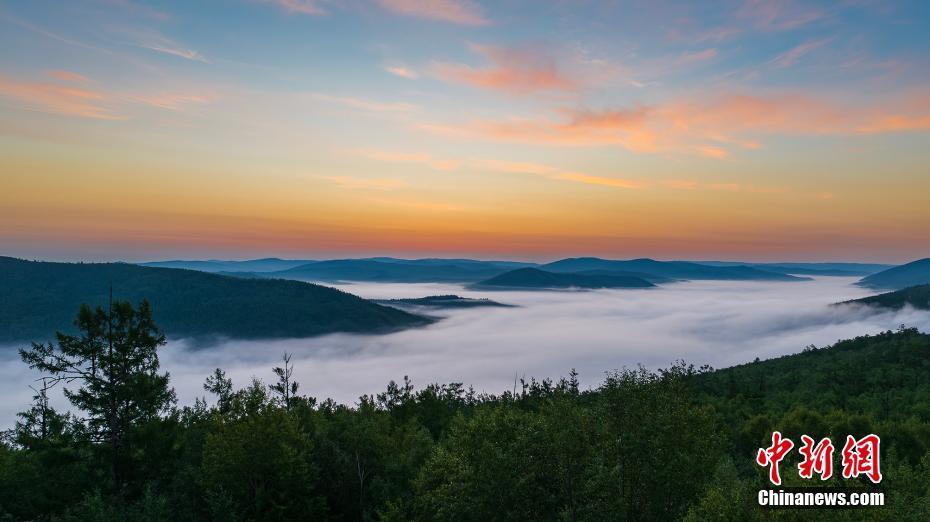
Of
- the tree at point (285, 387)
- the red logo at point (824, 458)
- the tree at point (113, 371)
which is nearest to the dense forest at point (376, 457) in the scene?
the tree at point (113, 371)

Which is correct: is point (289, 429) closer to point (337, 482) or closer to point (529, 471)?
point (337, 482)

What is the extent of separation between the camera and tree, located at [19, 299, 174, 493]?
43.5 meters

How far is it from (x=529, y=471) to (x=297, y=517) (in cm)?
2657

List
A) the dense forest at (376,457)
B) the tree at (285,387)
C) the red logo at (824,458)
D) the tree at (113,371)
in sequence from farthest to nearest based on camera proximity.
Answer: the tree at (285,387) → the tree at (113,371) → the dense forest at (376,457) → the red logo at (824,458)

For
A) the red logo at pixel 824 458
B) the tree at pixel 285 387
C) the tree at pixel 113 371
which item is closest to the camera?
the red logo at pixel 824 458

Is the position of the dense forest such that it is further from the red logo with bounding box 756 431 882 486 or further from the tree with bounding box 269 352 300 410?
the tree with bounding box 269 352 300 410

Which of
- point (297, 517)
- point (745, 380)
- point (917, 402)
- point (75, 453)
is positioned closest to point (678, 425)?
point (297, 517)

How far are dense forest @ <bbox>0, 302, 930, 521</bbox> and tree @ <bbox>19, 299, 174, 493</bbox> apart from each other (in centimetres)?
13

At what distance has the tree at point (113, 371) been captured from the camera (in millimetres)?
43500

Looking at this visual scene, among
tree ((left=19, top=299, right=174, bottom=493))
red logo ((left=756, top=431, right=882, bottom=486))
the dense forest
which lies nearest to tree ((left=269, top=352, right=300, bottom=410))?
the dense forest

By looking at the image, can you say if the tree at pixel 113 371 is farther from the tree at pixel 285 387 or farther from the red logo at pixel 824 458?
the red logo at pixel 824 458

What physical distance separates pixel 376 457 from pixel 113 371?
90.4ft

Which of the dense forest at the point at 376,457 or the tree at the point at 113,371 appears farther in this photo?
the tree at the point at 113,371

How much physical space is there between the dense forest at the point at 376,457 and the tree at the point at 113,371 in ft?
0.44
